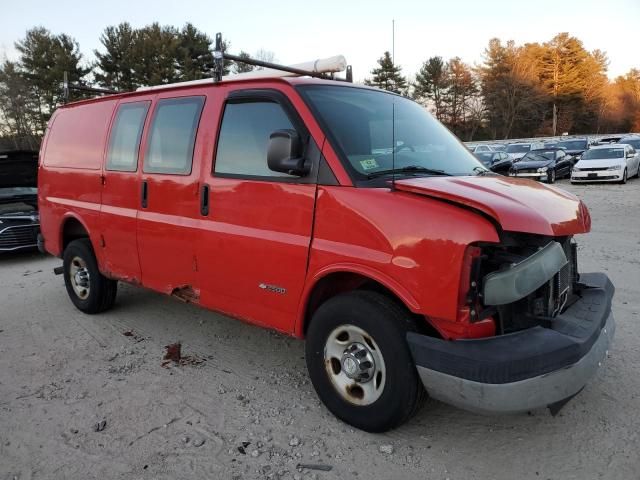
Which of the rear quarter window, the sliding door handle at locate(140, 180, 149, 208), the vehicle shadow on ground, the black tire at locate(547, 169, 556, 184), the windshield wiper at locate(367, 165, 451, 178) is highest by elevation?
the rear quarter window

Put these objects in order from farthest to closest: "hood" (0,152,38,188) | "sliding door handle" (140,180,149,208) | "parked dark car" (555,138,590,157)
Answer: "parked dark car" (555,138,590,157)
"hood" (0,152,38,188)
"sliding door handle" (140,180,149,208)

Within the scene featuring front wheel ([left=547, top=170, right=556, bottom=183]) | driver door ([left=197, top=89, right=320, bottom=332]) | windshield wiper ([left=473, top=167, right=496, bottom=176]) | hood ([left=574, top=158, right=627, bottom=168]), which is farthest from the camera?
front wheel ([left=547, top=170, right=556, bottom=183])

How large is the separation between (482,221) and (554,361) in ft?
2.66

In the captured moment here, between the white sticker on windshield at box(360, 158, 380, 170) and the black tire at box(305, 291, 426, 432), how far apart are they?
79cm

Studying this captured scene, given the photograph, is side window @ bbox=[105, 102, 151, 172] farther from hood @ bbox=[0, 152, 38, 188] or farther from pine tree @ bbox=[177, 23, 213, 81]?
pine tree @ bbox=[177, 23, 213, 81]

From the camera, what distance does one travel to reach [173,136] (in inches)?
162

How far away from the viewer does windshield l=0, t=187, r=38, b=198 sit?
9.58 metres

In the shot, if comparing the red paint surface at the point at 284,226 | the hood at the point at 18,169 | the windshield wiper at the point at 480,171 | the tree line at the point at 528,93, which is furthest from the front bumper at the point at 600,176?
the tree line at the point at 528,93

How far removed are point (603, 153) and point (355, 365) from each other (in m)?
21.3

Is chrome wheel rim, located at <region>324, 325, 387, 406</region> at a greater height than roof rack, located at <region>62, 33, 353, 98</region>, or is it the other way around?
roof rack, located at <region>62, 33, 353, 98</region>

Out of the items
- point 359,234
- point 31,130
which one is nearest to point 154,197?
point 359,234

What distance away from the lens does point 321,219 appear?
3.10 m

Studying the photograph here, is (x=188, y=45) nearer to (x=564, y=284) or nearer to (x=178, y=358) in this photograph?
(x=178, y=358)

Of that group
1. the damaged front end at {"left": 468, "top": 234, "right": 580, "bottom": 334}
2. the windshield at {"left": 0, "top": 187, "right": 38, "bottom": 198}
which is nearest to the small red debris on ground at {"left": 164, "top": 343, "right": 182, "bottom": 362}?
the damaged front end at {"left": 468, "top": 234, "right": 580, "bottom": 334}
